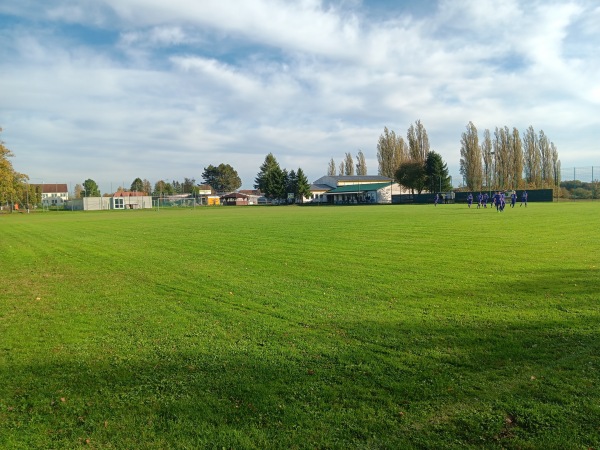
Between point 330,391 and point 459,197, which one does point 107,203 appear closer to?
point 459,197

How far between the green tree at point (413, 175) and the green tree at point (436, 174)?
3.34ft

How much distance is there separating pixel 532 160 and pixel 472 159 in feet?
37.8

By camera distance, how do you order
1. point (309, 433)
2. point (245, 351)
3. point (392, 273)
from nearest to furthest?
point (309, 433) → point (245, 351) → point (392, 273)

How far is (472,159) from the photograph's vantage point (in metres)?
94.2

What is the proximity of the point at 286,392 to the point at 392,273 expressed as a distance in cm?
643

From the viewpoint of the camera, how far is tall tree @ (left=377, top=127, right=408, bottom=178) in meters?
114

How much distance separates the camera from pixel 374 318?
6.69m

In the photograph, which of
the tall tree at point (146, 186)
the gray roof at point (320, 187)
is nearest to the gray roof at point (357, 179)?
the gray roof at point (320, 187)

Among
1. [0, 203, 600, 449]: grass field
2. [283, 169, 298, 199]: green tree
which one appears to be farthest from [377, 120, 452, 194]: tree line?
[0, 203, 600, 449]: grass field

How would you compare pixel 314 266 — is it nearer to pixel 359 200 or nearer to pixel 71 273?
pixel 71 273

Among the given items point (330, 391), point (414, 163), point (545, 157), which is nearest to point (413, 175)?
point (414, 163)

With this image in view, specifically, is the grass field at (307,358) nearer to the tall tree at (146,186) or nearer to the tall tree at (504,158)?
the tall tree at (504,158)

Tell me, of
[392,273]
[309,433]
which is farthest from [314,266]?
[309,433]

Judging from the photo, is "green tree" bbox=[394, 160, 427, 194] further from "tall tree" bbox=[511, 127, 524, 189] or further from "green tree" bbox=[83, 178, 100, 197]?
"green tree" bbox=[83, 178, 100, 197]
